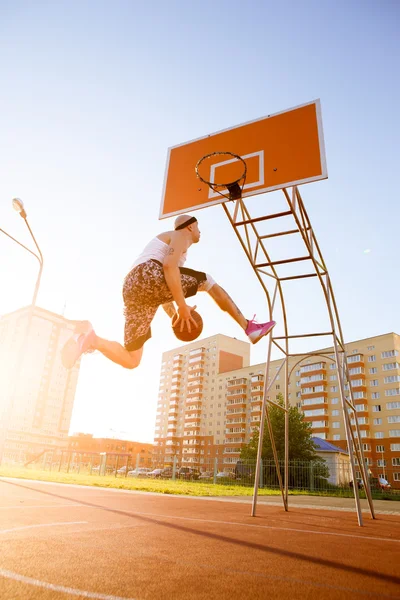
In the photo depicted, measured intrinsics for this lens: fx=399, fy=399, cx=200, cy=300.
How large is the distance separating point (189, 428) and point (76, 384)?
26.1 meters

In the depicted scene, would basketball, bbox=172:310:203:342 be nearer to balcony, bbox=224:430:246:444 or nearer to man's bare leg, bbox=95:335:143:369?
man's bare leg, bbox=95:335:143:369

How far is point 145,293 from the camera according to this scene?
3.57 metres

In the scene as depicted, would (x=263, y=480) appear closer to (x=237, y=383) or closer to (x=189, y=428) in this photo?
(x=237, y=383)

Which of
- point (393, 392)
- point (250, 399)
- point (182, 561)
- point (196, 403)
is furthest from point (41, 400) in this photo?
point (182, 561)

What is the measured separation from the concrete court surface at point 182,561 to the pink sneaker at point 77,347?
1.40 metres

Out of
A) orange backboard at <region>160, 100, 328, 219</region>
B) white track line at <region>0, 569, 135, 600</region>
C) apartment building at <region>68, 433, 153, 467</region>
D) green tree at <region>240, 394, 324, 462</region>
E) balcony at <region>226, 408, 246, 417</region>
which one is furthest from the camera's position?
apartment building at <region>68, 433, 153, 467</region>

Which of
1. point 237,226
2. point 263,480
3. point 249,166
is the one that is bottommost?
point 263,480

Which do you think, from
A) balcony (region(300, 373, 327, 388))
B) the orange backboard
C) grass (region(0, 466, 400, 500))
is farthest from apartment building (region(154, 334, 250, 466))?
the orange backboard

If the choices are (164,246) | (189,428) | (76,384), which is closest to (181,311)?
(164,246)

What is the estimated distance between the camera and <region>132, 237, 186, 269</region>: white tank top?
11.7 feet

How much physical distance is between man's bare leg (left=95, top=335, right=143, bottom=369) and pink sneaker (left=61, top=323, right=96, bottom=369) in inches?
2.6

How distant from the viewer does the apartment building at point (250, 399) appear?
190ft

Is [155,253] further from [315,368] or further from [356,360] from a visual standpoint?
[315,368]

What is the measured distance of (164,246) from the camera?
364 cm
